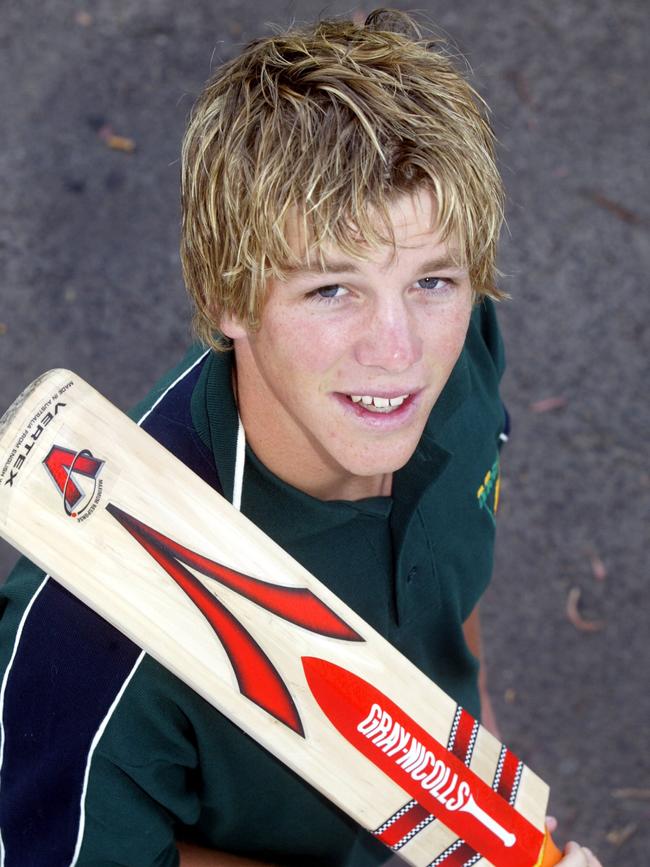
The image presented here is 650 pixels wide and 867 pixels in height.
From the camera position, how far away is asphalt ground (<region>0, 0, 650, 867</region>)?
11.3 ft

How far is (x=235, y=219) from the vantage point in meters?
1.61

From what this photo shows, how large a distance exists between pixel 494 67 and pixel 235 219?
2.75 m

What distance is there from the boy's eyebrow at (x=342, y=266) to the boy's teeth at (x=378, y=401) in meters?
0.21

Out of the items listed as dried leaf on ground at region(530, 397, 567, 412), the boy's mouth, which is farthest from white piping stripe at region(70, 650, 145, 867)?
dried leaf on ground at region(530, 397, 567, 412)

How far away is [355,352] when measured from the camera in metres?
1.61

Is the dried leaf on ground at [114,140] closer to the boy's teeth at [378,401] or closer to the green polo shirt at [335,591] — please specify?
the green polo shirt at [335,591]

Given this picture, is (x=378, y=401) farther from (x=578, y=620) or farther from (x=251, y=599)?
(x=578, y=620)

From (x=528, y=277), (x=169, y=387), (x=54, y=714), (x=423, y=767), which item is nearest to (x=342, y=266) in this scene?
(x=169, y=387)

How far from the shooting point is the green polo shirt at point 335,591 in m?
1.64

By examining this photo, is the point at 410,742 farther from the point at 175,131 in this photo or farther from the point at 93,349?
the point at 175,131

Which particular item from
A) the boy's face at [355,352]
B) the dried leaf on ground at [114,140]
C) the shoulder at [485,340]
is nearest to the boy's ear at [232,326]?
the boy's face at [355,352]

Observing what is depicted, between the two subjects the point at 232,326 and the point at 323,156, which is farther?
the point at 232,326

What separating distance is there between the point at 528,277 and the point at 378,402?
2328 mm

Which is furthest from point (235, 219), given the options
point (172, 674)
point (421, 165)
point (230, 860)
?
point (230, 860)
